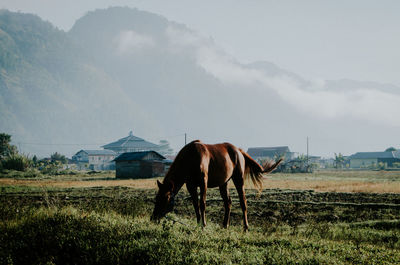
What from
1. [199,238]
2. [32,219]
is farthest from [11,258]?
[199,238]

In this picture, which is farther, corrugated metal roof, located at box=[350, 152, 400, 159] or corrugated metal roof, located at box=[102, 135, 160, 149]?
corrugated metal roof, located at box=[102, 135, 160, 149]

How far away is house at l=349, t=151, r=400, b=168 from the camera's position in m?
134

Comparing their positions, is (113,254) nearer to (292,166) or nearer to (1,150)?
(1,150)

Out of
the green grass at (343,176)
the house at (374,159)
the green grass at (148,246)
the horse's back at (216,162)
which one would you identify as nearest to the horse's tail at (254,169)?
the horse's back at (216,162)

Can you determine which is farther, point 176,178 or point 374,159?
point 374,159

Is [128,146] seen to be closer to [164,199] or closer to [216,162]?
[216,162]

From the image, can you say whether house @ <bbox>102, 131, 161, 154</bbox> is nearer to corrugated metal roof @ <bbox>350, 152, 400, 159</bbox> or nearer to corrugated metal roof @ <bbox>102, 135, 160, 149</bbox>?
corrugated metal roof @ <bbox>102, 135, 160, 149</bbox>

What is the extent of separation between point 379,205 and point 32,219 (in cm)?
1634

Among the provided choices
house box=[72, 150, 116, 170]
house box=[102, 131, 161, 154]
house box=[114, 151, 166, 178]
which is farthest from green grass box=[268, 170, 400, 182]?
house box=[102, 131, 161, 154]

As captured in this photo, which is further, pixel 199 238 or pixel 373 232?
pixel 373 232

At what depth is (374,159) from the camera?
142875 mm

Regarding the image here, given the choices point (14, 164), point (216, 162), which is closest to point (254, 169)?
point (216, 162)

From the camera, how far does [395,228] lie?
12.4m

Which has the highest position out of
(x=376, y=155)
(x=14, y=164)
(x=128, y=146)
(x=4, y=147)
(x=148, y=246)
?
(x=128, y=146)
